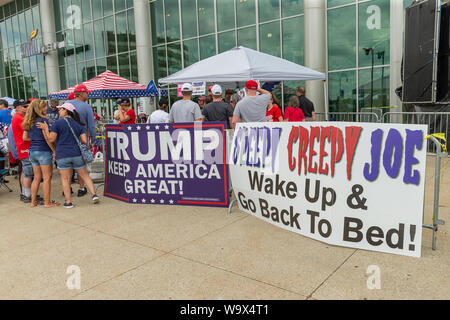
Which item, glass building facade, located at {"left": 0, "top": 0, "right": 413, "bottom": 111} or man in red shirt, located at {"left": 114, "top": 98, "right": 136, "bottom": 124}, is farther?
glass building facade, located at {"left": 0, "top": 0, "right": 413, "bottom": 111}

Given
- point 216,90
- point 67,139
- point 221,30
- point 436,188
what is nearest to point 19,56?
point 221,30

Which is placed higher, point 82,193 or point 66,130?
point 66,130

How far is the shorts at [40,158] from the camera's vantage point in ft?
19.4

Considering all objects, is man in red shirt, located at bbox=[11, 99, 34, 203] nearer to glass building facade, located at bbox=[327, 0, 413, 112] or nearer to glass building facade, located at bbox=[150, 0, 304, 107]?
glass building facade, located at bbox=[327, 0, 413, 112]

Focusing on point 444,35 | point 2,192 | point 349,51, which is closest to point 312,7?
point 349,51

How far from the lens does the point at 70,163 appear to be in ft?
19.4

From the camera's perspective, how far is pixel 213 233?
449 centimetres

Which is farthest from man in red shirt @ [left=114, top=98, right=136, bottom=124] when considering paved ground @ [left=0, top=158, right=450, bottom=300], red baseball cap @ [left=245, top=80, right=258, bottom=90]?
red baseball cap @ [left=245, top=80, right=258, bottom=90]

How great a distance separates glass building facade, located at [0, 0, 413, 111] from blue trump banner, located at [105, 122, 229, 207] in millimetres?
8418

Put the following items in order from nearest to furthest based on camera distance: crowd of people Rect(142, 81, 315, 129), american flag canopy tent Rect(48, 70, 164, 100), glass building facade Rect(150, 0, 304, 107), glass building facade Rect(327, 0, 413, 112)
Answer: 1. crowd of people Rect(142, 81, 315, 129)
2. american flag canopy tent Rect(48, 70, 164, 100)
3. glass building facade Rect(327, 0, 413, 112)
4. glass building facade Rect(150, 0, 304, 107)

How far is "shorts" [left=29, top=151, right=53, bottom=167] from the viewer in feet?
19.4

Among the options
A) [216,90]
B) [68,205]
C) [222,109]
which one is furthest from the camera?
[222,109]

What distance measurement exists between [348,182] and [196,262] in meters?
1.76

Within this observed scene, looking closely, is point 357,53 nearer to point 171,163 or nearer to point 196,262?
point 171,163
